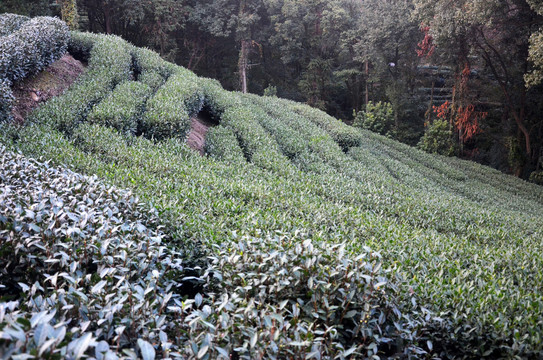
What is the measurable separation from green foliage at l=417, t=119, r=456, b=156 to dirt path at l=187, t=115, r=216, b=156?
1214cm

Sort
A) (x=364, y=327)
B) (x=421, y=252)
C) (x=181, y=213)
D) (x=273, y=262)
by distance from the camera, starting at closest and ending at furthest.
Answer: (x=364, y=327) → (x=273, y=262) → (x=181, y=213) → (x=421, y=252)

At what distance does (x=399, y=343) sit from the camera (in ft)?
7.38

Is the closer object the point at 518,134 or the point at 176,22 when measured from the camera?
the point at 518,134

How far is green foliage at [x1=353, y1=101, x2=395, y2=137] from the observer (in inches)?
846

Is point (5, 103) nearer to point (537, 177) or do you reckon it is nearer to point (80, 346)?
point (80, 346)

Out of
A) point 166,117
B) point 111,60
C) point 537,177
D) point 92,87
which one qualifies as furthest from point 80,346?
point 537,177

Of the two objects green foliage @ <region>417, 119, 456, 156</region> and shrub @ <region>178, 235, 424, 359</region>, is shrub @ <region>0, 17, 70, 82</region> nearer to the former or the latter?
shrub @ <region>178, 235, 424, 359</region>

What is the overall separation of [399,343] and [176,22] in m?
23.7

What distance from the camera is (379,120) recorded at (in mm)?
21641

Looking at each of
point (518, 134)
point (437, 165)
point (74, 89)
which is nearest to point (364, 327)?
point (74, 89)

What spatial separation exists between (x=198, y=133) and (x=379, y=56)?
48.3 ft

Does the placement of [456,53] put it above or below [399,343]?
above

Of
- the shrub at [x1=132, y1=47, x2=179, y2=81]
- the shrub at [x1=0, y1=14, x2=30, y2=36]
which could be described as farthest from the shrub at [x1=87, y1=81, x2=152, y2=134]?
the shrub at [x1=0, y1=14, x2=30, y2=36]

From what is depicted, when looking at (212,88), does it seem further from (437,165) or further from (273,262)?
(273,262)
